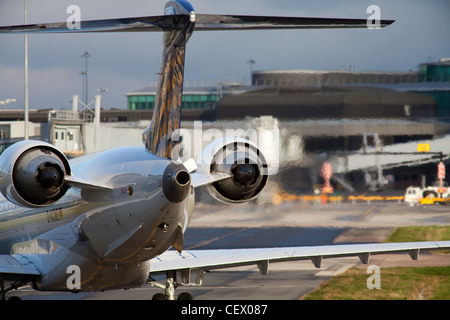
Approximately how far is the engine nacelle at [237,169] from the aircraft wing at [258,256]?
8.40ft

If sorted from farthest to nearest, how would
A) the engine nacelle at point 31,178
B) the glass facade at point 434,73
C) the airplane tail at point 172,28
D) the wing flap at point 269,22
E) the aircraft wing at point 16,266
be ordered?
the glass facade at point 434,73, the aircraft wing at point 16,266, the wing flap at point 269,22, the airplane tail at point 172,28, the engine nacelle at point 31,178

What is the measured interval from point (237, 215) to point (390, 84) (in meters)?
8.10

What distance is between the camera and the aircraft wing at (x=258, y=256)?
16.9m

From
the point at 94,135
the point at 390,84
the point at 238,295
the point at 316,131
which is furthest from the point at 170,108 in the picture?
the point at 94,135

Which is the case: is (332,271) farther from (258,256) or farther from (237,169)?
(237,169)

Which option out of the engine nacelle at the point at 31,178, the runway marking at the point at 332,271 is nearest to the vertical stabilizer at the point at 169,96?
the engine nacelle at the point at 31,178

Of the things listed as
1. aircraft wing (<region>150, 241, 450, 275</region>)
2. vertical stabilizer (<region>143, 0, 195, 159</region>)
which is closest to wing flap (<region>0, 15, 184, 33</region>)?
vertical stabilizer (<region>143, 0, 195, 159</region>)

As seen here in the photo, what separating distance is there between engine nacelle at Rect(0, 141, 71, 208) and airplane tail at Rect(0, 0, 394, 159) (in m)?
2.08

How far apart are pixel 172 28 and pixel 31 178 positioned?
12.5 feet

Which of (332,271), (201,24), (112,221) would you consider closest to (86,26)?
(201,24)

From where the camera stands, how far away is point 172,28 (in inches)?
565

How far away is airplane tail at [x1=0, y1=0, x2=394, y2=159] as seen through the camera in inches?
525

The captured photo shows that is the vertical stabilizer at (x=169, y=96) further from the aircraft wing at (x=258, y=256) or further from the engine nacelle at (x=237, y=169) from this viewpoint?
the aircraft wing at (x=258, y=256)

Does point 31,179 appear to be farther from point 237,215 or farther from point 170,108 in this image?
point 237,215
